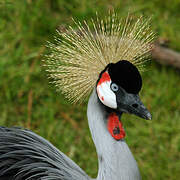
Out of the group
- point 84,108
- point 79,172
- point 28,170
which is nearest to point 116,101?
point 79,172

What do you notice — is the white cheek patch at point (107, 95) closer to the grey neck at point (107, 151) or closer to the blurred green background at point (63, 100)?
the grey neck at point (107, 151)

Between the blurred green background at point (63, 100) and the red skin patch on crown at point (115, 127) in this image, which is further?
the blurred green background at point (63, 100)

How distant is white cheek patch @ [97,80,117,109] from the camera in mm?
1436

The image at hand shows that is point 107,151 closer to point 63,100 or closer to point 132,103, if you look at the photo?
point 132,103

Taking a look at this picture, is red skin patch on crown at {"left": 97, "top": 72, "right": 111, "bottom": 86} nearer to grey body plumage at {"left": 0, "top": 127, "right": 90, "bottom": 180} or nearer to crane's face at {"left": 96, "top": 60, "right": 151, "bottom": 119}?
crane's face at {"left": 96, "top": 60, "right": 151, "bottom": 119}

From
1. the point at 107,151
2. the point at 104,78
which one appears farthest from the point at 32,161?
the point at 104,78

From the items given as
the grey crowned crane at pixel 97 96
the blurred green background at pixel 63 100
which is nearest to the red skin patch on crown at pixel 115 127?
the grey crowned crane at pixel 97 96

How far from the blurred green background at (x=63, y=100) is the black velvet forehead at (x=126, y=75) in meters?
0.86

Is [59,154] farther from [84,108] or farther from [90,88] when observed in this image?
[84,108]

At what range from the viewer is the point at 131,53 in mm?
1572

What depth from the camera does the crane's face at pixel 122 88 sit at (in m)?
1.38

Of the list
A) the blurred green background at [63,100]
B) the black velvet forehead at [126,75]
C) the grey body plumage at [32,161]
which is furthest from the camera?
the blurred green background at [63,100]

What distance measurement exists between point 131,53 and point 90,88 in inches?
8.3

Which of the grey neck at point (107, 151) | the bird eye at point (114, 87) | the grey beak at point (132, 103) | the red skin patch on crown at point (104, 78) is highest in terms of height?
the red skin patch on crown at point (104, 78)
